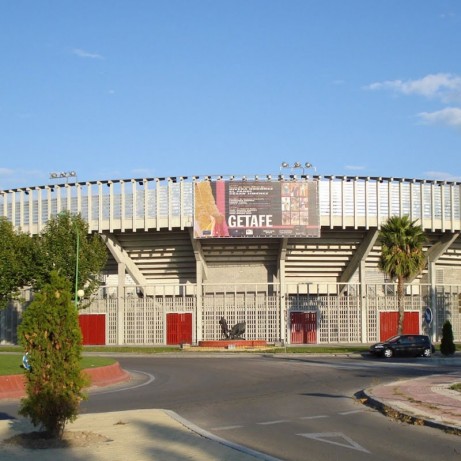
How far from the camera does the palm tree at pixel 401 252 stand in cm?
4562

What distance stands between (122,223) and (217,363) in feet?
62.5

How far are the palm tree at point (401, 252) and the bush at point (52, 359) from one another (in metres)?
35.2

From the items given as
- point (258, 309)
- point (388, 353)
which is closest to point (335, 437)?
point (388, 353)

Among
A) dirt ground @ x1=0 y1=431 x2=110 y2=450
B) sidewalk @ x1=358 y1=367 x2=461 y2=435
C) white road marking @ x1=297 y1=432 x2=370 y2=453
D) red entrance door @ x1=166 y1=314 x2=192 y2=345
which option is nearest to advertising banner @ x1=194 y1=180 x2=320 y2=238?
red entrance door @ x1=166 y1=314 x2=192 y2=345

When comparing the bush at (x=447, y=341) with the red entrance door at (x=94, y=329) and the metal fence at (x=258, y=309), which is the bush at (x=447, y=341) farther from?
the red entrance door at (x=94, y=329)

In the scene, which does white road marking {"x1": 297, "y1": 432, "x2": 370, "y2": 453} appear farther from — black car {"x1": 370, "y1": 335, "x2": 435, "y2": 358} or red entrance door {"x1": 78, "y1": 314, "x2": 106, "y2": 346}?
red entrance door {"x1": 78, "y1": 314, "x2": 106, "y2": 346}

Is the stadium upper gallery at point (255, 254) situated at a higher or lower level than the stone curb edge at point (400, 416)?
higher

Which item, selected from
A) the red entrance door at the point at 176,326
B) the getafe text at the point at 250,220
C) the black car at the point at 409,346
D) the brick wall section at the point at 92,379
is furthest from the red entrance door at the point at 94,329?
the brick wall section at the point at 92,379

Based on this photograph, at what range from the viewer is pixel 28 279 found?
162 ft

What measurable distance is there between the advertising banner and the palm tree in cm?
562

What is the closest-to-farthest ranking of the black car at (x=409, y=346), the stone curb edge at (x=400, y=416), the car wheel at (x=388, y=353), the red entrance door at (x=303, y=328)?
the stone curb edge at (x=400, y=416)
the car wheel at (x=388, y=353)
the black car at (x=409, y=346)
the red entrance door at (x=303, y=328)

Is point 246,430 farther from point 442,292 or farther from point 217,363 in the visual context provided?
point 442,292

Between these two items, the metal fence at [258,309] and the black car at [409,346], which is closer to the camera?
the black car at [409,346]

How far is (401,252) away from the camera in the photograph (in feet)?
150
